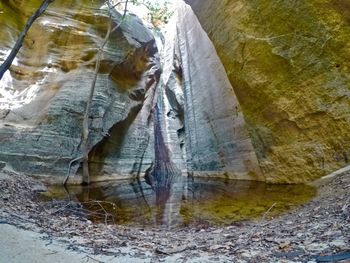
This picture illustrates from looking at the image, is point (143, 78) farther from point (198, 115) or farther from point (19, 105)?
point (19, 105)

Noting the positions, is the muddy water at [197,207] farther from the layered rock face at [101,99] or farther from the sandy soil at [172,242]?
the layered rock face at [101,99]

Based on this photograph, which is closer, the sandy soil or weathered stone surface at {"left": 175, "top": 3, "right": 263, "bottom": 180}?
the sandy soil

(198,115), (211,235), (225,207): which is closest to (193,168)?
(198,115)

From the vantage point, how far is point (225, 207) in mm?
8328

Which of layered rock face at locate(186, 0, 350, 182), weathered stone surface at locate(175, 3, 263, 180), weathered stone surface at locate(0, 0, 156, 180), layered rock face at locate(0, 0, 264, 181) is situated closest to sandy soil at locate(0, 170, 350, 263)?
layered rock face at locate(186, 0, 350, 182)

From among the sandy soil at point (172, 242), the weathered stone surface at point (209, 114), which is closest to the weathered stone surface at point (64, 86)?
the weathered stone surface at point (209, 114)

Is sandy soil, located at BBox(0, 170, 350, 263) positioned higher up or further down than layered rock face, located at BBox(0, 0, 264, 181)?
further down

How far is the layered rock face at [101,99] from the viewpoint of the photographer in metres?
13.2

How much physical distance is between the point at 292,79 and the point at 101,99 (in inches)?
340

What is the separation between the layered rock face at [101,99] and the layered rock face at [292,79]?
6.06 ft

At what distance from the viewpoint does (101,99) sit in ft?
50.9

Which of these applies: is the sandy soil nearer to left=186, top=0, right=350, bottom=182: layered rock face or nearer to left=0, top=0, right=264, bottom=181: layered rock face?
left=186, top=0, right=350, bottom=182: layered rock face

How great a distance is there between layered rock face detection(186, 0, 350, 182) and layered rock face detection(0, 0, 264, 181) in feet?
6.06

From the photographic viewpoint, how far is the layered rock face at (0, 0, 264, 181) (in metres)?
13.2
